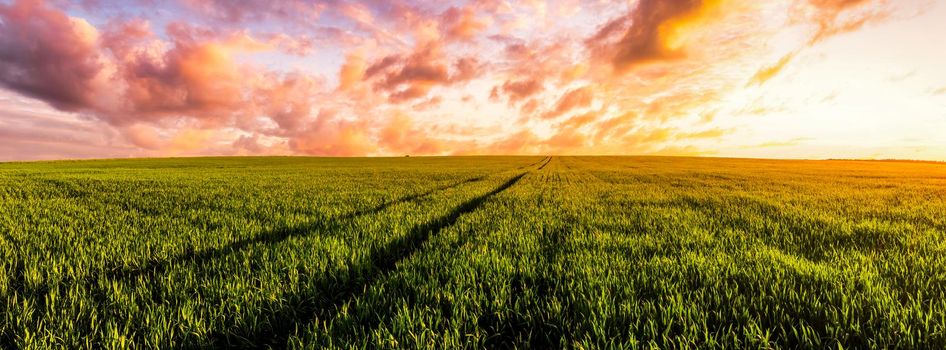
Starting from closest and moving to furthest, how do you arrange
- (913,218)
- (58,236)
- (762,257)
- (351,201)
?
1. (762,257)
2. (58,236)
3. (913,218)
4. (351,201)

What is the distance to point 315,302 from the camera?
3.67 m

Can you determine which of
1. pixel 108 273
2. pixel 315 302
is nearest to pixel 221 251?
pixel 108 273

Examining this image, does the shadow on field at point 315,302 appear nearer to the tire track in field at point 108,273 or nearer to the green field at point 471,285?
the green field at point 471,285

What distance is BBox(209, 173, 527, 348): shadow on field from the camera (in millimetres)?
3010

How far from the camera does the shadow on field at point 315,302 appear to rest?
118 inches

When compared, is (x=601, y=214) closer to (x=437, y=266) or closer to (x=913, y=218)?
(x=437, y=266)

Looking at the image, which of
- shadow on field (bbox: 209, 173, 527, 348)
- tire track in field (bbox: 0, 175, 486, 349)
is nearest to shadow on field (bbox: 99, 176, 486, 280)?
tire track in field (bbox: 0, 175, 486, 349)

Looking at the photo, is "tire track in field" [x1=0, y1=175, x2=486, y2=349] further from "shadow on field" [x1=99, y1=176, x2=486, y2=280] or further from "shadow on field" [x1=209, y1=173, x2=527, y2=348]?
"shadow on field" [x1=209, y1=173, x2=527, y2=348]

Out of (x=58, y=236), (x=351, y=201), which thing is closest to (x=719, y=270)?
(x=58, y=236)

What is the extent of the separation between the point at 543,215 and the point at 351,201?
667cm

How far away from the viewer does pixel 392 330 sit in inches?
115

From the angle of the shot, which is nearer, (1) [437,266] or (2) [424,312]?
(2) [424,312]

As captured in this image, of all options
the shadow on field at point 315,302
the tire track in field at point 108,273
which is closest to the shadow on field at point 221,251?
the tire track in field at point 108,273

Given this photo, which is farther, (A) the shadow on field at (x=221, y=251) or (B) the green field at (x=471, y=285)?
(A) the shadow on field at (x=221, y=251)
